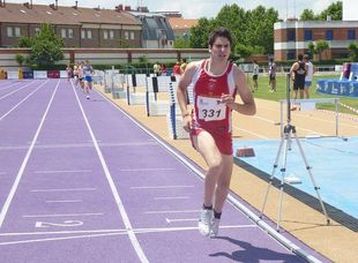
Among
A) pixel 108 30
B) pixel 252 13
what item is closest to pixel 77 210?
pixel 252 13

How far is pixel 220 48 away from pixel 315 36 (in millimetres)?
102419

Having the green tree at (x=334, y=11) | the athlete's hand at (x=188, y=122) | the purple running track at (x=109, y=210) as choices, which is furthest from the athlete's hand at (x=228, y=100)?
the green tree at (x=334, y=11)

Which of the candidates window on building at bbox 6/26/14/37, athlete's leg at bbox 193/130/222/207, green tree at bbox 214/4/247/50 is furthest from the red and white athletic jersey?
green tree at bbox 214/4/247/50

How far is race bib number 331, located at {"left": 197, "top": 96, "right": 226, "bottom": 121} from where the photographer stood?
6.72 meters

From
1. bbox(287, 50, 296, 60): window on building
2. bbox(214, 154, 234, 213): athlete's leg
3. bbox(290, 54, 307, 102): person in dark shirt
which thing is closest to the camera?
bbox(214, 154, 234, 213): athlete's leg

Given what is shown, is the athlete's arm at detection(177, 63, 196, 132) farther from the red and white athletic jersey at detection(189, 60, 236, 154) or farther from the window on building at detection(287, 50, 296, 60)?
the window on building at detection(287, 50, 296, 60)

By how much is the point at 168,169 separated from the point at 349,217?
4618mm

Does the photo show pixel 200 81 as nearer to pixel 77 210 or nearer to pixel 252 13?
Result: pixel 77 210

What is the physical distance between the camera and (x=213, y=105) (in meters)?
6.73

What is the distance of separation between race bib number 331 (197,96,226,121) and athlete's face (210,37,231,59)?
41cm

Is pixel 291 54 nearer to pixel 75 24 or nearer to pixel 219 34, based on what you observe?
pixel 75 24

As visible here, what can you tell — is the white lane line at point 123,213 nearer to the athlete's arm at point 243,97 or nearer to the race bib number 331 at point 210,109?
the race bib number 331 at point 210,109

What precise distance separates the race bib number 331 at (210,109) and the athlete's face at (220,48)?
41 cm

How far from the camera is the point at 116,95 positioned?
37.9 meters
